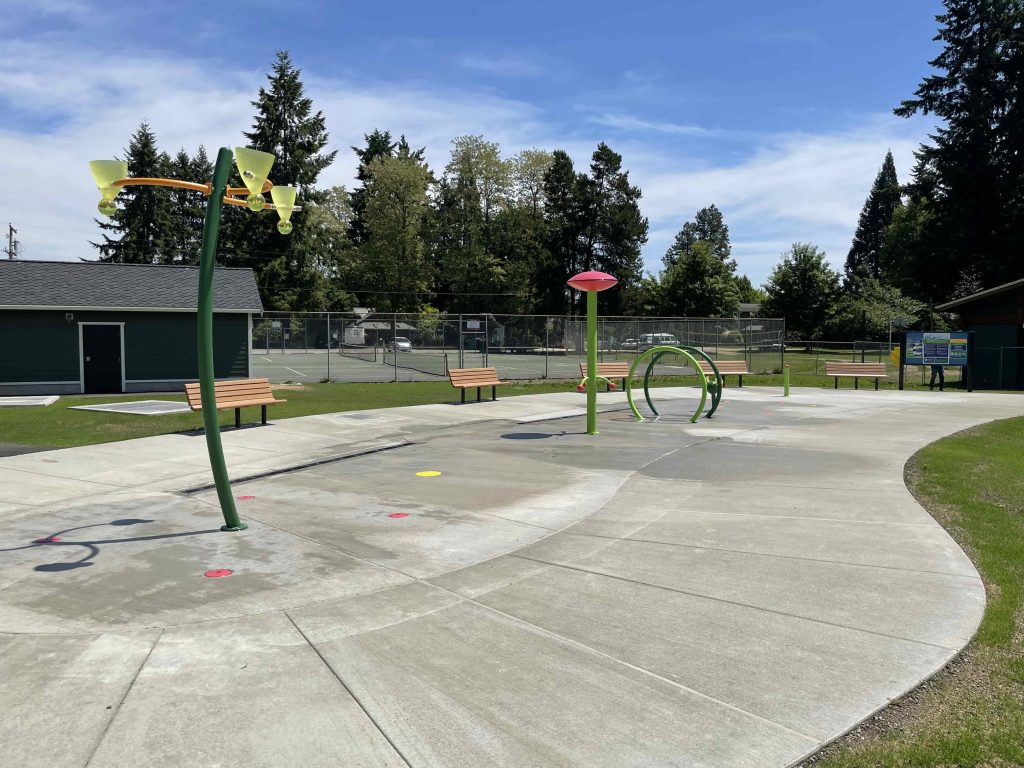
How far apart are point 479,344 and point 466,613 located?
2491 cm

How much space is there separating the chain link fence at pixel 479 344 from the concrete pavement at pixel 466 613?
18.2 m

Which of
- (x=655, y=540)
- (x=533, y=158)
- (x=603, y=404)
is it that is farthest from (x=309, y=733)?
(x=533, y=158)

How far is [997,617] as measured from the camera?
4.54 metres

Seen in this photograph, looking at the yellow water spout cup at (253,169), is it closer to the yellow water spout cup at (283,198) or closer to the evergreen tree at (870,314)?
the yellow water spout cup at (283,198)

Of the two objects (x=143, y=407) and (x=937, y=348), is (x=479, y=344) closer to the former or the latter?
(x=143, y=407)

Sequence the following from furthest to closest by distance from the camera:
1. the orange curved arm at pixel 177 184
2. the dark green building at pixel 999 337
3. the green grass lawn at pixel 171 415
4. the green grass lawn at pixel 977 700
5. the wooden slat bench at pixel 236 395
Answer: the dark green building at pixel 999 337 < the green grass lawn at pixel 171 415 < the wooden slat bench at pixel 236 395 < the orange curved arm at pixel 177 184 < the green grass lawn at pixel 977 700

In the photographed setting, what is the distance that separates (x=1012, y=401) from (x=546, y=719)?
2254 cm

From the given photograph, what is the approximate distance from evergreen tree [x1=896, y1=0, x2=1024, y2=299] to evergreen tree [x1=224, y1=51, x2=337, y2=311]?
4420 cm

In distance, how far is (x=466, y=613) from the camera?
15.6 ft

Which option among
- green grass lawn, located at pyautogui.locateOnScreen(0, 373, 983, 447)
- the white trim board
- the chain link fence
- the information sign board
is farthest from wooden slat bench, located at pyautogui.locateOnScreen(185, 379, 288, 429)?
the information sign board

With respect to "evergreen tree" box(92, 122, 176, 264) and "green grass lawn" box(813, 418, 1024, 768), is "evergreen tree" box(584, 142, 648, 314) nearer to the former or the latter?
"evergreen tree" box(92, 122, 176, 264)

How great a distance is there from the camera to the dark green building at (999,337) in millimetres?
29406

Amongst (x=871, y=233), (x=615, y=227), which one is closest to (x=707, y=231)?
(x=871, y=233)

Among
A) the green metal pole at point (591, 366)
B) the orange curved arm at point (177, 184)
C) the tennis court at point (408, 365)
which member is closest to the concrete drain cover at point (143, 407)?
the tennis court at point (408, 365)
